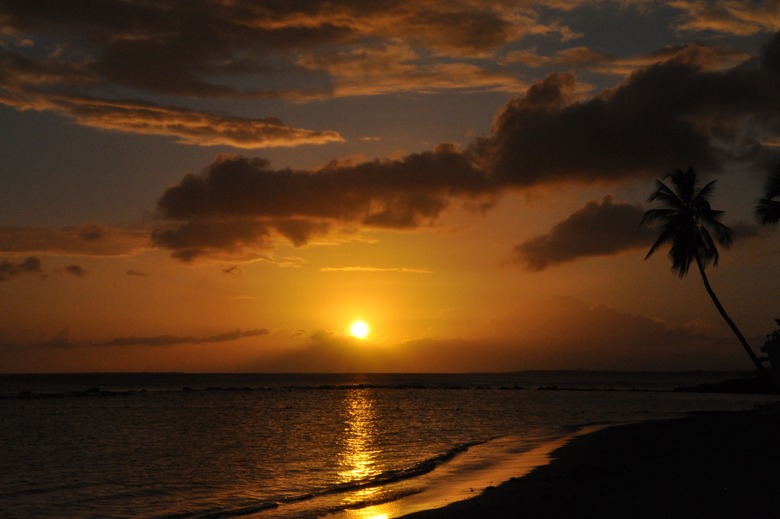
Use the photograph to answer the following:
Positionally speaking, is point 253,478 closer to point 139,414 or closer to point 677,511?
point 677,511

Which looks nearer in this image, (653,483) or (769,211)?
(653,483)

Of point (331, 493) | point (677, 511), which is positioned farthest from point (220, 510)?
point (677, 511)

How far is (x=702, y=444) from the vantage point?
94.3 ft

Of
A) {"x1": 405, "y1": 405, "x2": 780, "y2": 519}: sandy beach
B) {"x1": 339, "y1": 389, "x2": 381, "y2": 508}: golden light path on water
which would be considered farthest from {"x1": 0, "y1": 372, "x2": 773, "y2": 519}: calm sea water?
{"x1": 405, "y1": 405, "x2": 780, "y2": 519}: sandy beach

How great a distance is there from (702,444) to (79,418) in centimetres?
5406

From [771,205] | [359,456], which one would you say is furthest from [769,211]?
[359,456]

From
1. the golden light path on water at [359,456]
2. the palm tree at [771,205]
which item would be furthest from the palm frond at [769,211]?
the golden light path on water at [359,456]

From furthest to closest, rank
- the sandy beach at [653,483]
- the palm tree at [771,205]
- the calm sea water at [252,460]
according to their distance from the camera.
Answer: the palm tree at [771,205]
the calm sea water at [252,460]
the sandy beach at [653,483]

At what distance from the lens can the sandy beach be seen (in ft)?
54.1

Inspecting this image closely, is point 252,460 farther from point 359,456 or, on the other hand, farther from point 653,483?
point 653,483

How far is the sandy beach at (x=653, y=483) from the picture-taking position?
1650 centimetres

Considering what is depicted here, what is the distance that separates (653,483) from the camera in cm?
2019


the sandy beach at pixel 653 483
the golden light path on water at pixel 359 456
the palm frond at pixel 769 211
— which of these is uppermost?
the palm frond at pixel 769 211

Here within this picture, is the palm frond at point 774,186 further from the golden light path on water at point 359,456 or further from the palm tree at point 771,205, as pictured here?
the golden light path on water at point 359,456
